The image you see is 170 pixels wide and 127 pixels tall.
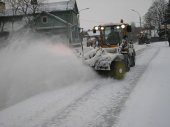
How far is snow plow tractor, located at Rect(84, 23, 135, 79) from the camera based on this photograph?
12.4 metres

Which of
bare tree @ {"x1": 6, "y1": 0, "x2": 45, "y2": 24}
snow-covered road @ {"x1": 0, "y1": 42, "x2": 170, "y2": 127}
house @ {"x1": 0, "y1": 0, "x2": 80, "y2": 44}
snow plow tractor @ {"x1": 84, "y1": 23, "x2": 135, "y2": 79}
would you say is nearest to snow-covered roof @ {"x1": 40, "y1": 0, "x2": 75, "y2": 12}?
house @ {"x1": 0, "y1": 0, "x2": 80, "y2": 44}

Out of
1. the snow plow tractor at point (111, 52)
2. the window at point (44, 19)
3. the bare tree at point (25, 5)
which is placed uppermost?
the bare tree at point (25, 5)

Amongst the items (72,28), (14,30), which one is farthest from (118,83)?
(72,28)

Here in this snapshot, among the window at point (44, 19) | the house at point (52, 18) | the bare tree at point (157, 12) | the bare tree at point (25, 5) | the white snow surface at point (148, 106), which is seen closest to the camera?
the white snow surface at point (148, 106)

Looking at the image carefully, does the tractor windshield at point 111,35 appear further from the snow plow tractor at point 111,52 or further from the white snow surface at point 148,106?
the white snow surface at point 148,106

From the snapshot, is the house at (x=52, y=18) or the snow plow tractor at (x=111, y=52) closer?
the snow plow tractor at (x=111, y=52)

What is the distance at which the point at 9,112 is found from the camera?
320 inches

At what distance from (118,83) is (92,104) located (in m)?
3.43

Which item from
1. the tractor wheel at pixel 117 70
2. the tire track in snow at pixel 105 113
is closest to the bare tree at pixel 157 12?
the tractor wheel at pixel 117 70

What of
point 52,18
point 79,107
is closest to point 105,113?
point 79,107

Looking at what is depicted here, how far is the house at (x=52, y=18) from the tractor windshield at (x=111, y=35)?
33.9 metres

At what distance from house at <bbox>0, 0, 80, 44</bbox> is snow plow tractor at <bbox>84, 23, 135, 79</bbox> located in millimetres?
33894

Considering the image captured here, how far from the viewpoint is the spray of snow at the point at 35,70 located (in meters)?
10.9

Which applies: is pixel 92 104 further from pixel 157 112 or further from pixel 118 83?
pixel 118 83
